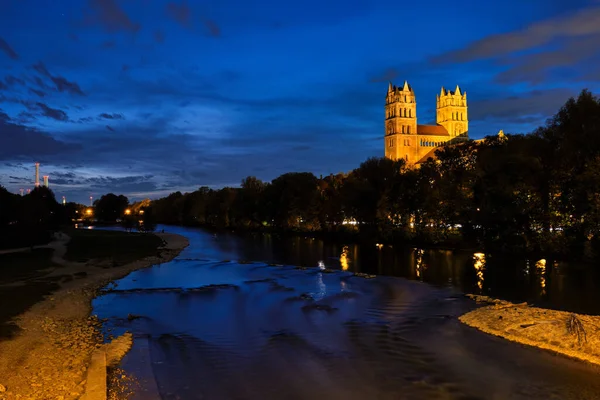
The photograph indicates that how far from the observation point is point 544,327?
20219mm

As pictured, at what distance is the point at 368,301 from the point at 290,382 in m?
13.9

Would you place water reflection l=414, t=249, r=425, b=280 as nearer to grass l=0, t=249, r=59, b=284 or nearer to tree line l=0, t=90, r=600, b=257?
tree line l=0, t=90, r=600, b=257

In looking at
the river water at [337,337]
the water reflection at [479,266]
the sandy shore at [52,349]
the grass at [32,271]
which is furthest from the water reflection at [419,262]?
the grass at [32,271]

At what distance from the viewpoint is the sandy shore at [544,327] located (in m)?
17.9

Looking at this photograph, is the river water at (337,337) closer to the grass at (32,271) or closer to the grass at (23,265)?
the grass at (32,271)

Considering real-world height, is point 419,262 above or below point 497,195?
below

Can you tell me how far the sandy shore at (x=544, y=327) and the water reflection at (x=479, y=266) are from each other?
798 centimetres

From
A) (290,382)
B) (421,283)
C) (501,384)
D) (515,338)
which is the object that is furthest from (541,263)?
(290,382)

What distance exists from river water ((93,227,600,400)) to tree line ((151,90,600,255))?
393 inches

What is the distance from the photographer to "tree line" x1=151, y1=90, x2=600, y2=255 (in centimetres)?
4612

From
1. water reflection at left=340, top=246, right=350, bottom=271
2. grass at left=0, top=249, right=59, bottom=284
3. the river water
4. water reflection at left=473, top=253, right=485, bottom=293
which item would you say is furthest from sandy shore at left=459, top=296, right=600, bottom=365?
grass at left=0, top=249, right=59, bottom=284

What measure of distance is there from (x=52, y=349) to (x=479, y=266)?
Answer: 38779 mm

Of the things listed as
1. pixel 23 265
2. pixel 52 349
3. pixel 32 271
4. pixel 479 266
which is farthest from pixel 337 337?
pixel 23 265

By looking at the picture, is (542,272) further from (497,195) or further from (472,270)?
(497,195)
